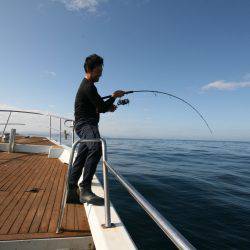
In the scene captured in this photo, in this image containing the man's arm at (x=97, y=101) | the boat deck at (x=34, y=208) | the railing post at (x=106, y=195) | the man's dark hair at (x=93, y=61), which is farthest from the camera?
the man's dark hair at (x=93, y=61)

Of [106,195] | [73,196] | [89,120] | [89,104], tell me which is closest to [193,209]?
[73,196]

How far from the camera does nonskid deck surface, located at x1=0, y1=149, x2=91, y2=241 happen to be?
3184 mm

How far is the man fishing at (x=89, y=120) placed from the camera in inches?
140

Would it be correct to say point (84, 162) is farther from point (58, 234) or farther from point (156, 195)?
point (156, 195)

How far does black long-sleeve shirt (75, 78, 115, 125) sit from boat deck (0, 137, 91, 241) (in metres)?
1.38

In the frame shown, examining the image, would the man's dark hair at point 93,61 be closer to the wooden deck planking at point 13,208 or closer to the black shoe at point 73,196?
the black shoe at point 73,196

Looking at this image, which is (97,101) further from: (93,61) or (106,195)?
(106,195)

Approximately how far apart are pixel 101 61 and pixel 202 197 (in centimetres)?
595

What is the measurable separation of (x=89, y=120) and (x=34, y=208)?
161 cm

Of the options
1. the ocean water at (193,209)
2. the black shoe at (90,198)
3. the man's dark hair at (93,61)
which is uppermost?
the man's dark hair at (93,61)

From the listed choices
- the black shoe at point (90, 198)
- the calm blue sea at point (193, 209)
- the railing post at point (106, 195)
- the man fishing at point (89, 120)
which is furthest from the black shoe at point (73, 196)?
the calm blue sea at point (193, 209)

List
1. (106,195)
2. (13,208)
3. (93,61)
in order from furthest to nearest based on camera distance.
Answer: (13,208)
(93,61)
(106,195)

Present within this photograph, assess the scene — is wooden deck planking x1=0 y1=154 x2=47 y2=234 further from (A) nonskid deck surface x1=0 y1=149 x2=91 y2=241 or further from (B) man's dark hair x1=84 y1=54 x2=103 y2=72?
(B) man's dark hair x1=84 y1=54 x2=103 y2=72

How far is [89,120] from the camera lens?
376cm
